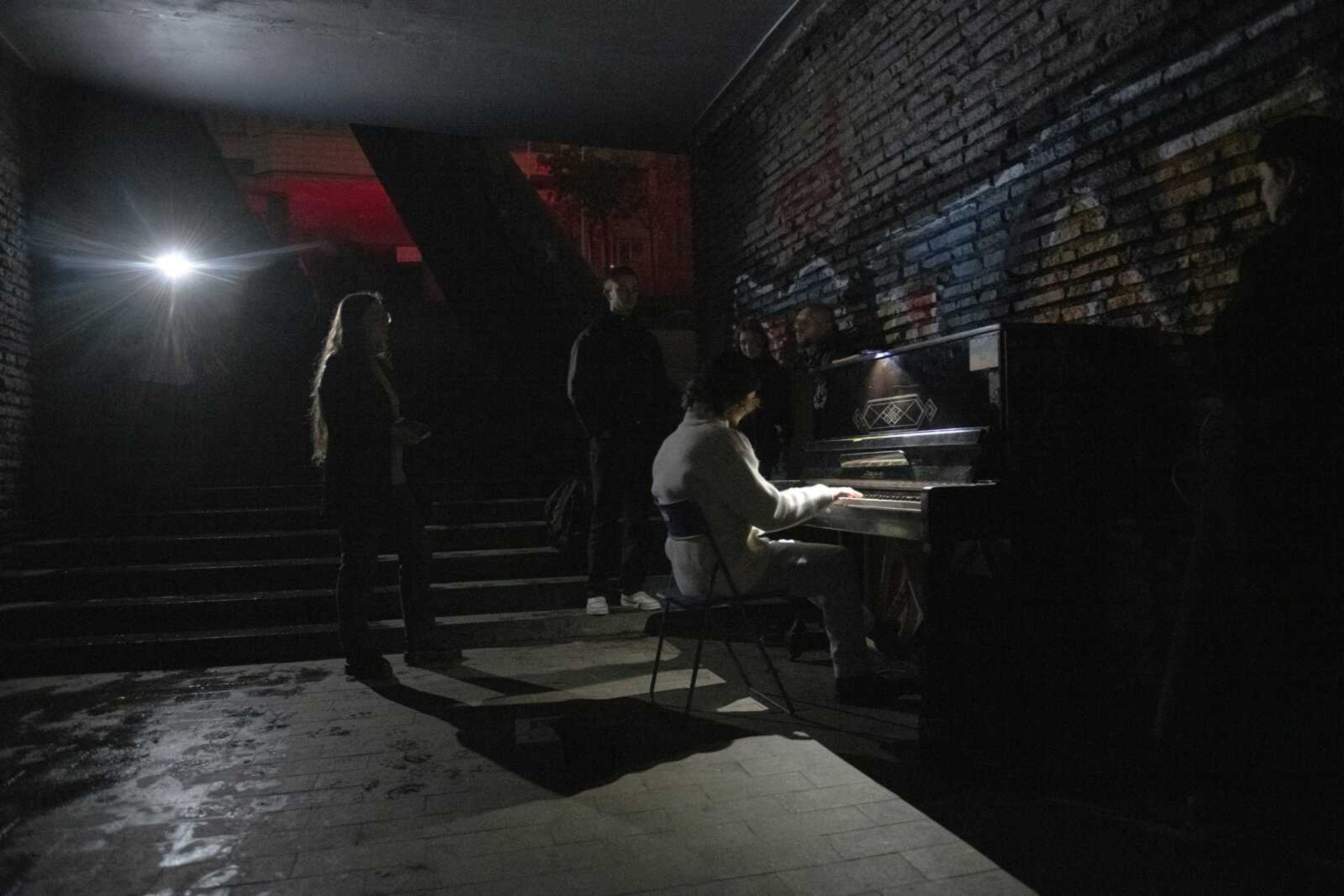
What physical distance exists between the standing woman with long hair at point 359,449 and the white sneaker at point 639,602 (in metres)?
1.68

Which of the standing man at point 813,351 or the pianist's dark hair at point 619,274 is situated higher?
the pianist's dark hair at point 619,274

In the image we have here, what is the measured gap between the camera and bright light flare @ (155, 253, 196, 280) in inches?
334

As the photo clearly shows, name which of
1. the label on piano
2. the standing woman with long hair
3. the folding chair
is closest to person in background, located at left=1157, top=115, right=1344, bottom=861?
the label on piano

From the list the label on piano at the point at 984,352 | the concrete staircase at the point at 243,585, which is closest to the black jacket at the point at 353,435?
the concrete staircase at the point at 243,585

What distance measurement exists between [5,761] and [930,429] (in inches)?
158

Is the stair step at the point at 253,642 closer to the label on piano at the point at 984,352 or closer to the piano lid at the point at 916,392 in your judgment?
the piano lid at the point at 916,392

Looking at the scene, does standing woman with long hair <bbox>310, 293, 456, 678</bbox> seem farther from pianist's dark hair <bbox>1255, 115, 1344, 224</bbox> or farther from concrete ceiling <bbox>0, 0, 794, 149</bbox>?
pianist's dark hair <bbox>1255, 115, 1344, 224</bbox>

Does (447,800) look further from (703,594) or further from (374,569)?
(374,569)

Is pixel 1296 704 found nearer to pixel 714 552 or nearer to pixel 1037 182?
pixel 714 552

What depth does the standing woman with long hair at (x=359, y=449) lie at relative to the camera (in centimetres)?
457

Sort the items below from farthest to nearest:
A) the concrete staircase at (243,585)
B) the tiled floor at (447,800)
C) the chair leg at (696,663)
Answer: the concrete staircase at (243,585) < the chair leg at (696,663) < the tiled floor at (447,800)

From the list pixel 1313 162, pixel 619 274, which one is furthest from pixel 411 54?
pixel 1313 162

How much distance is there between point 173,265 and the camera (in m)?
8.62

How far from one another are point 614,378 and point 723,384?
6.80 ft
